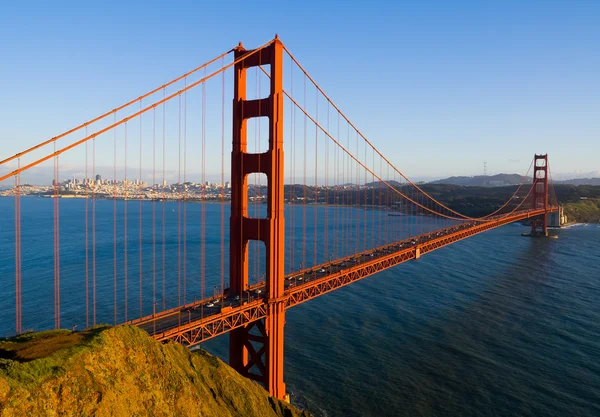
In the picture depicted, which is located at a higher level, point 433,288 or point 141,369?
point 141,369

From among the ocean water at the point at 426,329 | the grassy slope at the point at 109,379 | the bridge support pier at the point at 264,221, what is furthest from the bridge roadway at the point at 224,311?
the ocean water at the point at 426,329

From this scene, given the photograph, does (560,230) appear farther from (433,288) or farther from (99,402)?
(99,402)

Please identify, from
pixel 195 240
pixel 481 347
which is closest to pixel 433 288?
pixel 481 347

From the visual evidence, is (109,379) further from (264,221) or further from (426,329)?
(426,329)

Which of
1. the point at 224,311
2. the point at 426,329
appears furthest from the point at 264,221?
the point at 426,329

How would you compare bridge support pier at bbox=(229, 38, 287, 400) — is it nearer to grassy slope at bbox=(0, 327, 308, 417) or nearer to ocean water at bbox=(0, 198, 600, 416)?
ocean water at bbox=(0, 198, 600, 416)

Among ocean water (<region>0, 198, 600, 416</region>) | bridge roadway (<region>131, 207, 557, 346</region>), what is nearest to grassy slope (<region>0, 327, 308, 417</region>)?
bridge roadway (<region>131, 207, 557, 346</region>)
